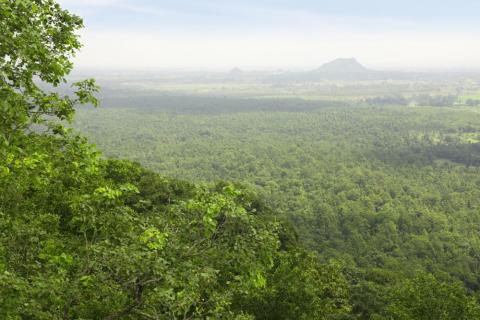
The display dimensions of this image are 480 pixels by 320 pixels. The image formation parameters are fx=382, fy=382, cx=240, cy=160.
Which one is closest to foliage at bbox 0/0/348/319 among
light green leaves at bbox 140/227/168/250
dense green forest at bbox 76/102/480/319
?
light green leaves at bbox 140/227/168/250

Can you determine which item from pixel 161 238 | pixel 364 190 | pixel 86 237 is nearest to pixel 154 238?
pixel 161 238

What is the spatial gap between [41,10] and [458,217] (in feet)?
350

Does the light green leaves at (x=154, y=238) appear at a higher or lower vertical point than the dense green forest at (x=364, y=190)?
higher

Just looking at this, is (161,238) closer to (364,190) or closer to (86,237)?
(86,237)

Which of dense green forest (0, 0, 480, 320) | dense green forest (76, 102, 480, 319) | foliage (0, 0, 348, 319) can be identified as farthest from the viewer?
dense green forest (76, 102, 480, 319)

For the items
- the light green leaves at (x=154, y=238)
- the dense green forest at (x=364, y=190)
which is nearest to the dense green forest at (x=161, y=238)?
the light green leaves at (x=154, y=238)

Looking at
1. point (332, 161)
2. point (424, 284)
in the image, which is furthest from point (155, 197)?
point (332, 161)

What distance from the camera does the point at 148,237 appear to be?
793 cm

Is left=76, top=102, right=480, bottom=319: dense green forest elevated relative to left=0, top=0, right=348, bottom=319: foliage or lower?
lower

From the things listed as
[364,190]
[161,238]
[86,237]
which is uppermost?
[161,238]

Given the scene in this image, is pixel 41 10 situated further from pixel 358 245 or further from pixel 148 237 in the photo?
pixel 358 245

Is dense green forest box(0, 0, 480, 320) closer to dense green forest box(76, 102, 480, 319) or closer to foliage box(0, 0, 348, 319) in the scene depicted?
foliage box(0, 0, 348, 319)

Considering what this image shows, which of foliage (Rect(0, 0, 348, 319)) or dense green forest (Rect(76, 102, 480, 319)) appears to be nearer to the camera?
foliage (Rect(0, 0, 348, 319))

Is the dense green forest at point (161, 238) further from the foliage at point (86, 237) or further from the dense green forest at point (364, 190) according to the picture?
the dense green forest at point (364, 190)
